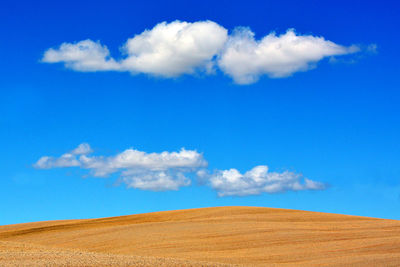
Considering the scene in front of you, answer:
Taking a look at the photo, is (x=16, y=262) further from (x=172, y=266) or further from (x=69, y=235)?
(x=69, y=235)

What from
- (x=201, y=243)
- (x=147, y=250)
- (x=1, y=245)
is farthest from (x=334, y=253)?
(x=1, y=245)

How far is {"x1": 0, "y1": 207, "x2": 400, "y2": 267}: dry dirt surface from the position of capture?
76.7 feet

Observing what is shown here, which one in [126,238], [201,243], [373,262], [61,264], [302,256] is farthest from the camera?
[126,238]

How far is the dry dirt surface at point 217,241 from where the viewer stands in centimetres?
2339

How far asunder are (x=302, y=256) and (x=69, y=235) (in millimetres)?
16290

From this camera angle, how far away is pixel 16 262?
20875 millimetres

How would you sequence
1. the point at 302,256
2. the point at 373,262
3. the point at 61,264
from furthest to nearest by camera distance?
1. the point at 302,256
2. the point at 373,262
3. the point at 61,264

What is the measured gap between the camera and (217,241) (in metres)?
31.8

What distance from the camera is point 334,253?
28719 millimetres

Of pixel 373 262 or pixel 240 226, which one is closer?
pixel 373 262

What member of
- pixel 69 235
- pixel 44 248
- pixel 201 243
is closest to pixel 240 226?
pixel 201 243

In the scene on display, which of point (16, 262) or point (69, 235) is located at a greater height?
point (69, 235)

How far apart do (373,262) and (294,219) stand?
14534 millimetres

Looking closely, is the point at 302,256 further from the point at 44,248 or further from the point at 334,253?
the point at 44,248
